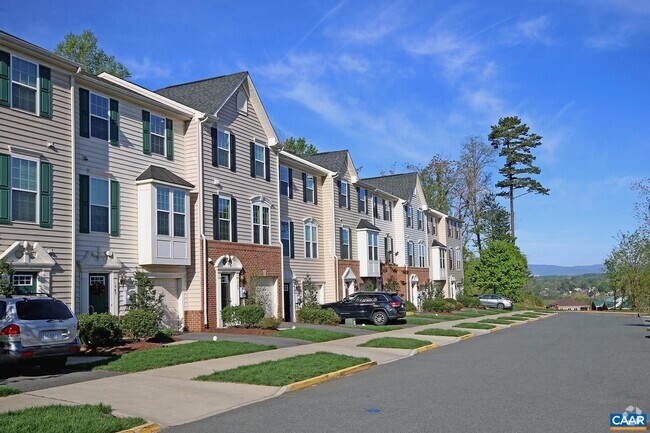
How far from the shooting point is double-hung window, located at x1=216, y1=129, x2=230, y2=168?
25.9 m

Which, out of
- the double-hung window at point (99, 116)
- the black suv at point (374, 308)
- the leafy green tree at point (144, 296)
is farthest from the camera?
the black suv at point (374, 308)

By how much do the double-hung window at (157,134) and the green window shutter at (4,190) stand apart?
6598mm

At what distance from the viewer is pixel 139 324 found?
61.4ft

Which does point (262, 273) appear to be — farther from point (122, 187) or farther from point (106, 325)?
point (106, 325)

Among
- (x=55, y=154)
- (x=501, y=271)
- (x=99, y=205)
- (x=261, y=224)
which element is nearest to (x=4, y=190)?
(x=55, y=154)

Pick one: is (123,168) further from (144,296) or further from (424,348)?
(424,348)

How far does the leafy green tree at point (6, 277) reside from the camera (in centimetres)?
1551

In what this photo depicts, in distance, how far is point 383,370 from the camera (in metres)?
15.3

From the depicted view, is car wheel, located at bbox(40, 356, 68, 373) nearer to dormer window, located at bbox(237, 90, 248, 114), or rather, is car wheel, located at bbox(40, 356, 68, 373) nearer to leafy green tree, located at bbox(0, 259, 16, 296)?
leafy green tree, located at bbox(0, 259, 16, 296)

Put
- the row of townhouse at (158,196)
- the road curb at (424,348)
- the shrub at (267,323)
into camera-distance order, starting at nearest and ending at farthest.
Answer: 1. the row of townhouse at (158,196)
2. the road curb at (424,348)
3. the shrub at (267,323)

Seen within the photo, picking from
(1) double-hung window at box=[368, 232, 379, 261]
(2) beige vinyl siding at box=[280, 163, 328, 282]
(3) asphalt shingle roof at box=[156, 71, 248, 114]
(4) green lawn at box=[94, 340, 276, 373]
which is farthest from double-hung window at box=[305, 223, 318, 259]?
(4) green lawn at box=[94, 340, 276, 373]

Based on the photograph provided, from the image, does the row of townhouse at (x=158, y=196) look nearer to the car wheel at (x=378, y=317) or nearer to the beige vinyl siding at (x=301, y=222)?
the beige vinyl siding at (x=301, y=222)

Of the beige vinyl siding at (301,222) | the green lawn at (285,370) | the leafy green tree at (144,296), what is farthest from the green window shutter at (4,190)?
the beige vinyl siding at (301,222)

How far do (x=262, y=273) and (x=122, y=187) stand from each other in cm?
870
